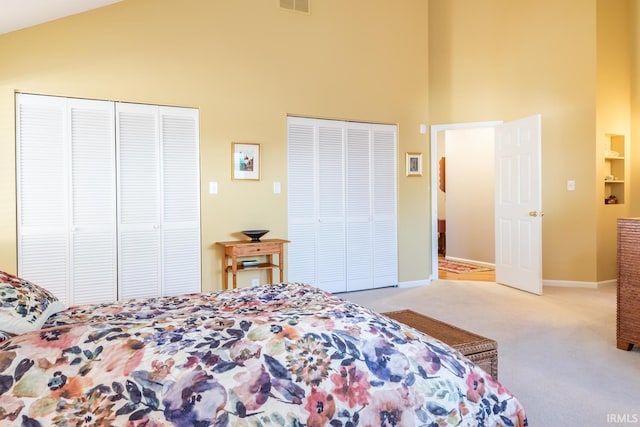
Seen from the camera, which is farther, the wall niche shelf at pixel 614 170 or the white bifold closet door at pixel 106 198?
the wall niche shelf at pixel 614 170

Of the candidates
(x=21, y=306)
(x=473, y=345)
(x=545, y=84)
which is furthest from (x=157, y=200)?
(x=545, y=84)

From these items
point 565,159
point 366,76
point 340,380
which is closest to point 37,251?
point 340,380

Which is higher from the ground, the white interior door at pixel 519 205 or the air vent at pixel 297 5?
the air vent at pixel 297 5

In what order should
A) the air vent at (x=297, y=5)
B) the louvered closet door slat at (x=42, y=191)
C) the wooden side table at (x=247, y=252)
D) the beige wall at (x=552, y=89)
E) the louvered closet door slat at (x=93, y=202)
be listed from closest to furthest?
the louvered closet door slat at (x=42, y=191) < the louvered closet door slat at (x=93, y=202) < the wooden side table at (x=247, y=252) < the air vent at (x=297, y=5) < the beige wall at (x=552, y=89)

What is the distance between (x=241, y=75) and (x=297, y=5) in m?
1.05

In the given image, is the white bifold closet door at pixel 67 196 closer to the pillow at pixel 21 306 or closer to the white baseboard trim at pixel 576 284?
the pillow at pixel 21 306

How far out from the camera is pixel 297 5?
4.37 meters

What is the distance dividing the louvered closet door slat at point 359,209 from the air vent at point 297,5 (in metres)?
1.33

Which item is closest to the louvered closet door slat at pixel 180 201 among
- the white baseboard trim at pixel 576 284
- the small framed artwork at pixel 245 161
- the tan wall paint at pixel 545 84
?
the small framed artwork at pixel 245 161

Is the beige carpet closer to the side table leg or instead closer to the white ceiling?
the side table leg

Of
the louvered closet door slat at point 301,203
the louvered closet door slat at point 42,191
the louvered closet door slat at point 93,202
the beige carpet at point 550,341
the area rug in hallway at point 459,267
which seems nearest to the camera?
the beige carpet at point 550,341

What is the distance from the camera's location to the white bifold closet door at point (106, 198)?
3.36m

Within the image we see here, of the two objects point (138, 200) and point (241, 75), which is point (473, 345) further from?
point (241, 75)

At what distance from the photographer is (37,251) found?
3.37 meters
